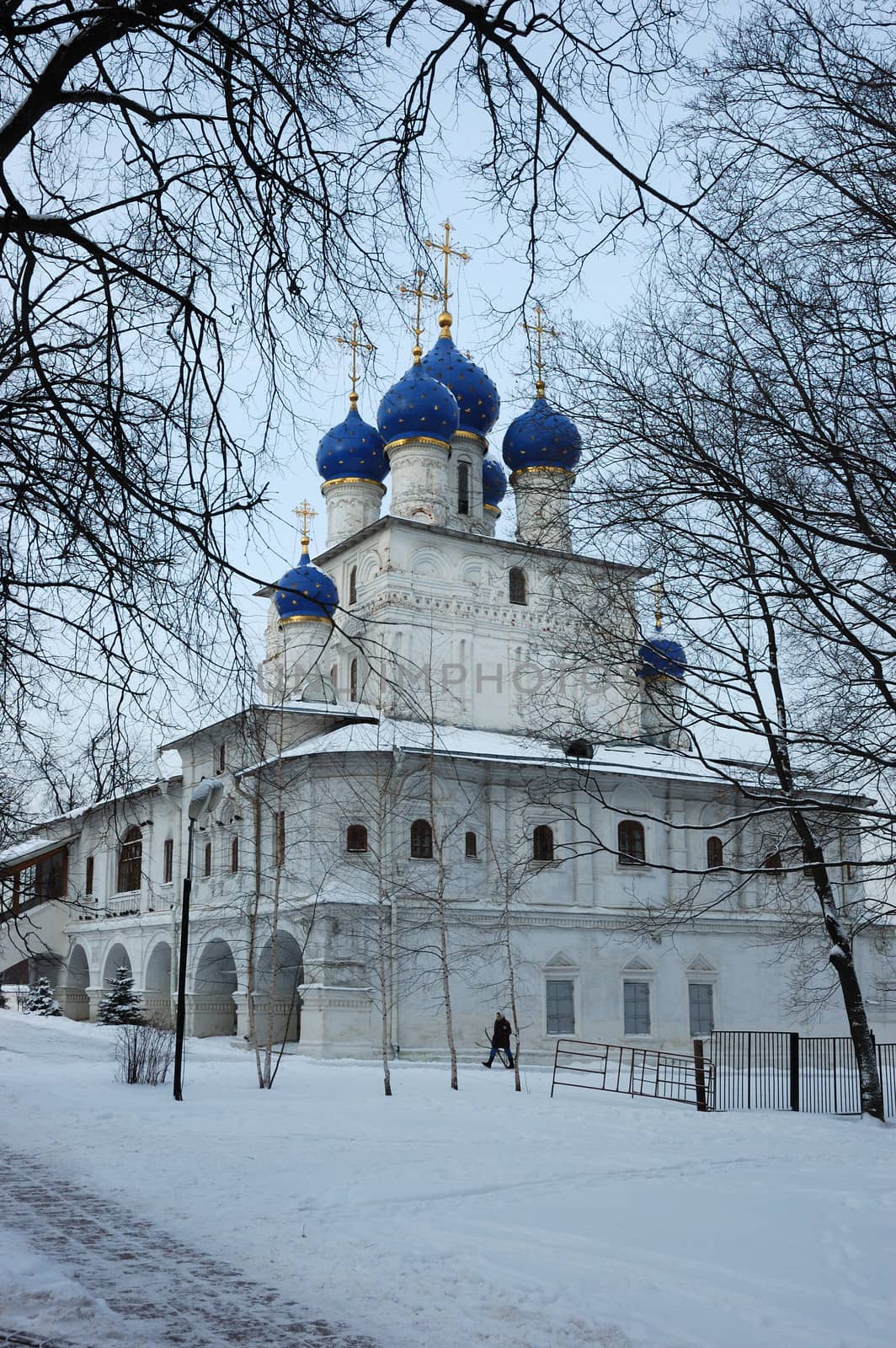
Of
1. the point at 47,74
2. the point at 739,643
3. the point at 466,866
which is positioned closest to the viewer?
the point at 47,74

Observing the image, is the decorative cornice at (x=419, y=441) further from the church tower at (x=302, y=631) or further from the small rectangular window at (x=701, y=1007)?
the small rectangular window at (x=701, y=1007)

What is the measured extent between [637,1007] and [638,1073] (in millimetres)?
3093

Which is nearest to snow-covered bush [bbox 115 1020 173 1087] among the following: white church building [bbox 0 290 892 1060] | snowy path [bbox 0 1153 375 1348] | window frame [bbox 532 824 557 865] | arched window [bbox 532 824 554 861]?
white church building [bbox 0 290 892 1060]

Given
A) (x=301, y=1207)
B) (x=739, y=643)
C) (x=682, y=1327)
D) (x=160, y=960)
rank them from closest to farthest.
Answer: (x=682, y=1327) < (x=301, y=1207) < (x=739, y=643) < (x=160, y=960)

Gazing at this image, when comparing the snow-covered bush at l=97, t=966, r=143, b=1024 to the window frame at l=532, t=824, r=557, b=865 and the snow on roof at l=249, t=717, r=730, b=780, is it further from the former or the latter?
the window frame at l=532, t=824, r=557, b=865

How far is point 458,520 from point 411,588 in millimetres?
2692

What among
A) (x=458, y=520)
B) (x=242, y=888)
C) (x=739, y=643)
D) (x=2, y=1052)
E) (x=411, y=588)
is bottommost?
(x=2, y=1052)

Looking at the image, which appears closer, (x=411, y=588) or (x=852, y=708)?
(x=852, y=708)

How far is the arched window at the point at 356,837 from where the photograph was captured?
83.4 feet

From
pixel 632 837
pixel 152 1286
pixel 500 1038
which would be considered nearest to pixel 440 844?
pixel 500 1038

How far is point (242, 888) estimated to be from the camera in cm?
2648

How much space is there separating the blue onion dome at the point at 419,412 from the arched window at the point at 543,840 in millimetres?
9524

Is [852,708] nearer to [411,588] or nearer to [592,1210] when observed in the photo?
[592,1210]

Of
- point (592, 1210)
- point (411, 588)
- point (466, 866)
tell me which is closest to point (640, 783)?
point (466, 866)
